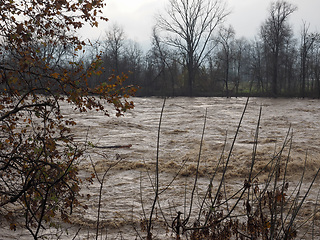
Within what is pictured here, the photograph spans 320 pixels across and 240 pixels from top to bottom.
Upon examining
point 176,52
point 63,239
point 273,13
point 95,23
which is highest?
point 273,13

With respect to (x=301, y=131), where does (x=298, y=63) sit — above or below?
A: above

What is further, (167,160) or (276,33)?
(276,33)

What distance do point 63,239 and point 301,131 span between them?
12525 mm

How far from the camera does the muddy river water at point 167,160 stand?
6184 mm

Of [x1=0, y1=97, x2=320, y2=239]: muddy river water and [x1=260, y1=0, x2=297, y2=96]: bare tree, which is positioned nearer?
[x1=0, y1=97, x2=320, y2=239]: muddy river water

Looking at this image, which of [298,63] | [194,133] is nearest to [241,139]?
[194,133]

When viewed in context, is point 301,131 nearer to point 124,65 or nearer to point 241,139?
point 241,139

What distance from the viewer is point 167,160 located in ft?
34.6

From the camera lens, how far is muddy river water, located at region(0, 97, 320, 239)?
243 inches

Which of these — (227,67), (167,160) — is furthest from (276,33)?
(167,160)

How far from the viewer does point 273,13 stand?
3850 cm

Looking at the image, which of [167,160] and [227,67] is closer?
[167,160]

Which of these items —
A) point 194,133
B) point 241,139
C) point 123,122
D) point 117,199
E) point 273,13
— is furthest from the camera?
point 273,13

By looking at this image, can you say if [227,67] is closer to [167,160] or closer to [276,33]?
[276,33]
